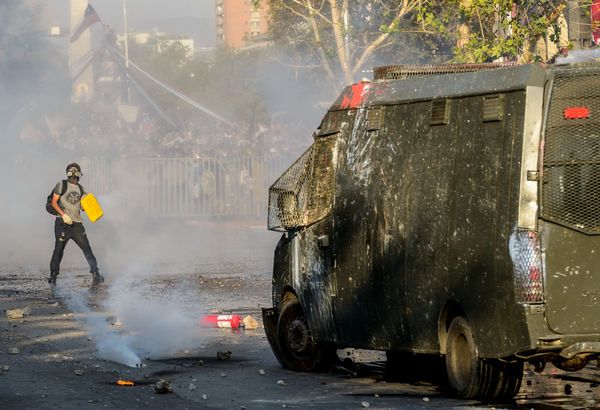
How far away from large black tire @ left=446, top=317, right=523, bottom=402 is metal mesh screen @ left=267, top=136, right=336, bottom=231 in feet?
6.34

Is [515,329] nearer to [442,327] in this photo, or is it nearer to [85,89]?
[442,327]

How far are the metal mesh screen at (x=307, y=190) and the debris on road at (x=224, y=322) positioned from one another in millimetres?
3610

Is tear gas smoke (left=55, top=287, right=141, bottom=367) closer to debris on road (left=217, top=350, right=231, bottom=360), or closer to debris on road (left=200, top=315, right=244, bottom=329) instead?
debris on road (left=217, top=350, right=231, bottom=360)

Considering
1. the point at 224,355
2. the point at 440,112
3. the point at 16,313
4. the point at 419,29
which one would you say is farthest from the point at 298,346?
the point at 419,29

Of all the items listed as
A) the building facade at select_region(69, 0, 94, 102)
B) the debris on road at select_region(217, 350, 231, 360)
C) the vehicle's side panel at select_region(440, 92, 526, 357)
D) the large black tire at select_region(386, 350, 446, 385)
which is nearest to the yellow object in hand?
the debris on road at select_region(217, 350, 231, 360)

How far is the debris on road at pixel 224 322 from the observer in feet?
52.3

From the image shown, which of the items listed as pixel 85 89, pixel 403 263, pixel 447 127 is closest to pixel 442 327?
pixel 403 263

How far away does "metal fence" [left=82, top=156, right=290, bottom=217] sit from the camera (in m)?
46.7

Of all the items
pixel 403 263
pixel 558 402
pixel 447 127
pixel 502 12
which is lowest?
pixel 558 402

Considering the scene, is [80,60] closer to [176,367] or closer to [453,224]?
[176,367]

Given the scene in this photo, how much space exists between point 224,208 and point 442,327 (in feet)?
122

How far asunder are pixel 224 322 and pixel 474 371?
626 centimetres

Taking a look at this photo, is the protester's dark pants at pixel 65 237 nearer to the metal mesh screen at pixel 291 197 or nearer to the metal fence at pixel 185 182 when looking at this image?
the metal mesh screen at pixel 291 197

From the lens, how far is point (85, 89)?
86.2m
